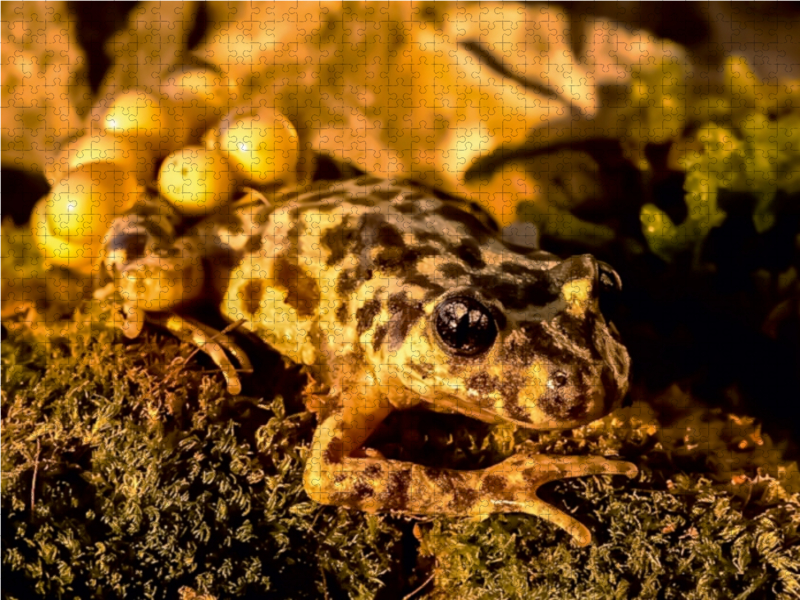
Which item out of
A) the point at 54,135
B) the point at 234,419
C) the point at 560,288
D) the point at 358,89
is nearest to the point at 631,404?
the point at 560,288

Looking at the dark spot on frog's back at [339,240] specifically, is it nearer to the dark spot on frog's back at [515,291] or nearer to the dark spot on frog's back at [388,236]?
the dark spot on frog's back at [388,236]

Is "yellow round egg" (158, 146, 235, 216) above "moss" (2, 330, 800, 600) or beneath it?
above

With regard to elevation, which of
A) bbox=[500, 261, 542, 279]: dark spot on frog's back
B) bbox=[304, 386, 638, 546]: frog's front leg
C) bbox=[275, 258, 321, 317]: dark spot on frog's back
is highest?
bbox=[500, 261, 542, 279]: dark spot on frog's back

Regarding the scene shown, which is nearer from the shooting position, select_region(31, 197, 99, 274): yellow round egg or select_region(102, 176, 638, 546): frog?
select_region(102, 176, 638, 546): frog

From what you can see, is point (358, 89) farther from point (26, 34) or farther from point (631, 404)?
point (631, 404)

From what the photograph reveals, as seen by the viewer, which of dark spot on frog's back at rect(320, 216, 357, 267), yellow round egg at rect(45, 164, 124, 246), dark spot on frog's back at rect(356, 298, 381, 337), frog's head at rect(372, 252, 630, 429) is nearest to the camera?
frog's head at rect(372, 252, 630, 429)

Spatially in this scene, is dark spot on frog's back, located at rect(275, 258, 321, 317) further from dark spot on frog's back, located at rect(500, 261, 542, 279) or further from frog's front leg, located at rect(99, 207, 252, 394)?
dark spot on frog's back, located at rect(500, 261, 542, 279)

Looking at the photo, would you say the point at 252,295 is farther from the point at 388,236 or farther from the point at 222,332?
the point at 388,236

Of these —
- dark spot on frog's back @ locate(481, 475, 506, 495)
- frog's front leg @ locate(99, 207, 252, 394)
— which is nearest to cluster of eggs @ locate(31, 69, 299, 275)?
frog's front leg @ locate(99, 207, 252, 394)
